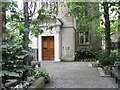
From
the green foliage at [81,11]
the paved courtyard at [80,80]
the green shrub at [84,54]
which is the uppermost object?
the green foliage at [81,11]

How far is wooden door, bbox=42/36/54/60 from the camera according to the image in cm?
1402

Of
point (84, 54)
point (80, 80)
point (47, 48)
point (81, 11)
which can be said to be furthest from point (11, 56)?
point (84, 54)

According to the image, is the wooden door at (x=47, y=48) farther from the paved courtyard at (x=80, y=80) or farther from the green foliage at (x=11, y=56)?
the green foliage at (x=11, y=56)

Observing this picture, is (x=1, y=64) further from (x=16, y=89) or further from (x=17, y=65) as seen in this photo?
(x=16, y=89)

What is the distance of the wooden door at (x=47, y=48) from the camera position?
46.0ft

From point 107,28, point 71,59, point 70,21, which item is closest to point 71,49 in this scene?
point 71,59

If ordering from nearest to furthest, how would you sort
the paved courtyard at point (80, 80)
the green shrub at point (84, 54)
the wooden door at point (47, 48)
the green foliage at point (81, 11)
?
the paved courtyard at point (80, 80), the green foliage at point (81, 11), the wooden door at point (47, 48), the green shrub at point (84, 54)

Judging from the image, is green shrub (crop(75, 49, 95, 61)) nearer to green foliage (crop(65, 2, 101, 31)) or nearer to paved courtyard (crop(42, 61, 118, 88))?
green foliage (crop(65, 2, 101, 31))

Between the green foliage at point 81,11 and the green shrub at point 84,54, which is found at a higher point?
the green foliage at point 81,11

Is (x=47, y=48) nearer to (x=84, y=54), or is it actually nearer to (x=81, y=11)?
(x=84, y=54)

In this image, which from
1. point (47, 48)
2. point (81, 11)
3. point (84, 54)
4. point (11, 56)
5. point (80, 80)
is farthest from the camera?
point (84, 54)

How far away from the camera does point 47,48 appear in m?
14.1

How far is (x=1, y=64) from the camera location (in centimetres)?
390

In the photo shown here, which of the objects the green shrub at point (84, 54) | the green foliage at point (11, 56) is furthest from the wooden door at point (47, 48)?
the green foliage at point (11, 56)
